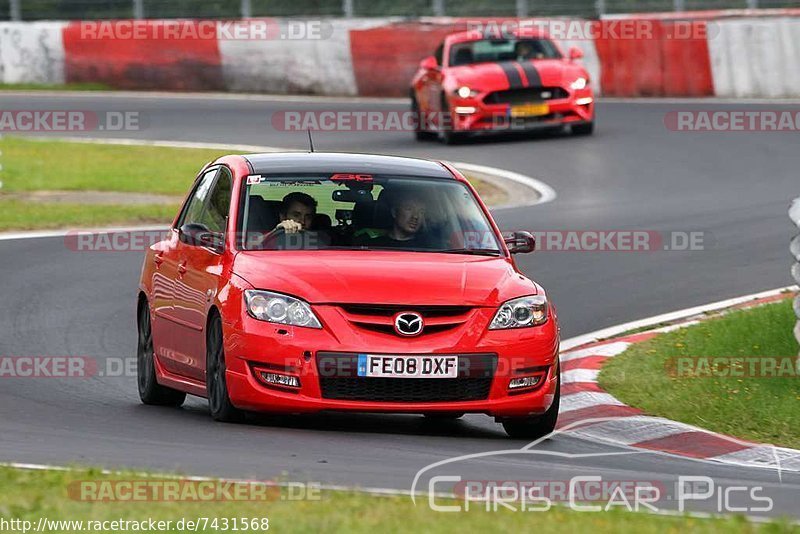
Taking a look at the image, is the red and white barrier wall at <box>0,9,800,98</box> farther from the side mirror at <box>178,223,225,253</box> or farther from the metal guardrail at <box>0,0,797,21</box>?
the side mirror at <box>178,223,225,253</box>

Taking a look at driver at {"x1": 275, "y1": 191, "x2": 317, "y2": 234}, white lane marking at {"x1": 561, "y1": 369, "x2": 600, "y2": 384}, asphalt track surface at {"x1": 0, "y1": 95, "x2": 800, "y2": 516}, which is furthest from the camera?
white lane marking at {"x1": 561, "y1": 369, "x2": 600, "y2": 384}

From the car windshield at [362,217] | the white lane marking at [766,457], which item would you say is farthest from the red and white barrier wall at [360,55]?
the white lane marking at [766,457]

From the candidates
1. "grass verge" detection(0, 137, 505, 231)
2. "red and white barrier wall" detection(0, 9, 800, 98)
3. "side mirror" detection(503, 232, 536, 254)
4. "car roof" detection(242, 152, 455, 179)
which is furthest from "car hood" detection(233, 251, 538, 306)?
"red and white barrier wall" detection(0, 9, 800, 98)

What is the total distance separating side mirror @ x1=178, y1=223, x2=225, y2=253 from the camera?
9.41 m

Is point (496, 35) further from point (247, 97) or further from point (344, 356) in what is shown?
point (344, 356)

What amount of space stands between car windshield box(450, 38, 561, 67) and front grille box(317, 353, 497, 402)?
56.0 feet

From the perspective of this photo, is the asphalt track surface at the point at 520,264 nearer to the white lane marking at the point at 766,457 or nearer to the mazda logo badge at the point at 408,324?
the white lane marking at the point at 766,457

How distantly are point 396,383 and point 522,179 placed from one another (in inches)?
512

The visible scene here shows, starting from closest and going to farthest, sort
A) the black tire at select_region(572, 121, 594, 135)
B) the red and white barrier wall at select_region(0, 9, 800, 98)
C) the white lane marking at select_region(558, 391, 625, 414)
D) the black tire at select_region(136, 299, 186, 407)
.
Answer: the white lane marking at select_region(558, 391, 625, 414), the black tire at select_region(136, 299, 186, 407), the black tire at select_region(572, 121, 594, 135), the red and white barrier wall at select_region(0, 9, 800, 98)

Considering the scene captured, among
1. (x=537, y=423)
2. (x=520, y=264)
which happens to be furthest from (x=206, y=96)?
(x=537, y=423)

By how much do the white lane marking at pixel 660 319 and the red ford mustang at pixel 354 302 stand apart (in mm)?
2368

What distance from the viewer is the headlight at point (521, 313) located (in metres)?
→ 8.77

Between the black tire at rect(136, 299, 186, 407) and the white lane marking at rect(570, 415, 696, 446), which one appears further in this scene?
the black tire at rect(136, 299, 186, 407)

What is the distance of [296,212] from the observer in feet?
31.3
